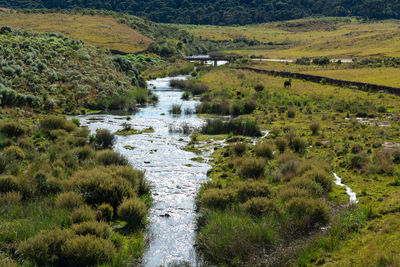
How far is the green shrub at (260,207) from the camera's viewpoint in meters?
13.7

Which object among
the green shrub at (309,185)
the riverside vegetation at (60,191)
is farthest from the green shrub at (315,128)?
the riverside vegetation at (60,191)

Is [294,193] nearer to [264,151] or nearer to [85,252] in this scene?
[264,151]

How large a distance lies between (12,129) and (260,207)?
17.9 metres

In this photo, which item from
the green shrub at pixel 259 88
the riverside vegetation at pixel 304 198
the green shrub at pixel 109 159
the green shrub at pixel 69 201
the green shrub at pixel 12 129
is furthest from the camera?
the green shrub at pixel 259 88

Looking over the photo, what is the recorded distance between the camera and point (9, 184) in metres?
15.7

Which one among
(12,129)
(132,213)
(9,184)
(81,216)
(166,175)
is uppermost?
(12,129)

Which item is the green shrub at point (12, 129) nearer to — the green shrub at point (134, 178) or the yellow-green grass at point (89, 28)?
the green shrub at point (134, 178)

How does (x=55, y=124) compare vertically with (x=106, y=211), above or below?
above

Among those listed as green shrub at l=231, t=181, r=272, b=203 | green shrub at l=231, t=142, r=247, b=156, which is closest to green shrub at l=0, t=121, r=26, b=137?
green shrub at l=231, t=142, r=247, b=156

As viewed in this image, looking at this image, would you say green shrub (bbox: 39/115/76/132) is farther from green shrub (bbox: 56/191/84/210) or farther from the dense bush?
green shrub (bbox: 56/191/84/210)

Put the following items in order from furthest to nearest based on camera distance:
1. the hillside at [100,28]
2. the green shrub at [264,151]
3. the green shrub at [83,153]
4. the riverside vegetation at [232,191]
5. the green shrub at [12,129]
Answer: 1. the hillside at [100,28]
2. the green shrub at [12,129]
3. the green shrub at [264,151]
4. the green shrub at [83,153]
5. the riverside vegetation at [232,191]

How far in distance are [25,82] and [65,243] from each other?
31814 millimetres

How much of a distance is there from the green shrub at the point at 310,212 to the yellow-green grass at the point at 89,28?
85.4 m

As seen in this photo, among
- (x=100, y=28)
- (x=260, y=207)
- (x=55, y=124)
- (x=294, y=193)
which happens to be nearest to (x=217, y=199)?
(x=260, y=207)
